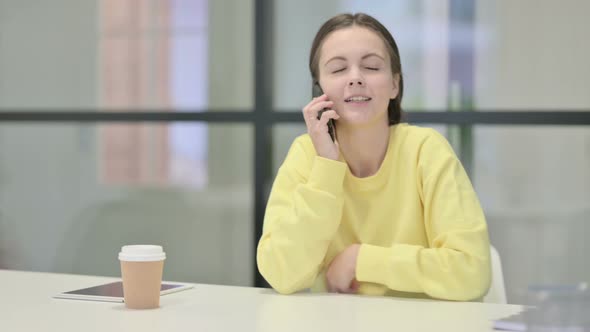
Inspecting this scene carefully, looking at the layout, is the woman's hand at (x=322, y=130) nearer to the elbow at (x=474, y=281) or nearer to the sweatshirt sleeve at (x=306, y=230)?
the sweatshirt sleeve at (x=306, y=230)

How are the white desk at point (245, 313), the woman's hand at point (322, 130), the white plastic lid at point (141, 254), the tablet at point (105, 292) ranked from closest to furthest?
the white desk at point (245, 313)
the white plastic lid at point (141, 254)
the tablet at point (105, 292)
the woman's hand at point (322, 130)

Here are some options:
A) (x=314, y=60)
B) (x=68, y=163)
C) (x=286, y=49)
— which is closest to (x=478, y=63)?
(x=286, y=49)

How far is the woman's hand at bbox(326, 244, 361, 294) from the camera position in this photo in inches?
65.7

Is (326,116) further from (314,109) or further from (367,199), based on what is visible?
(367,199)

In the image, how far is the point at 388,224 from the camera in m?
1.84

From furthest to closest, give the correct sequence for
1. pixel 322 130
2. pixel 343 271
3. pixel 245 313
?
pixel 322 130
pixel 343 271
pixel 245 313

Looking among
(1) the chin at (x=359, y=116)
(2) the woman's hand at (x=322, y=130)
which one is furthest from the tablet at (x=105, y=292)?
(1) the chin at (x=359, y=116)

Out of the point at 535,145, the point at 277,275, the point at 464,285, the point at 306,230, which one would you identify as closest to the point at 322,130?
the point at 306,230

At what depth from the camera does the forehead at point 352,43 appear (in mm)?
1812

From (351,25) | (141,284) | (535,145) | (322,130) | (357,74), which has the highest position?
(351,25)

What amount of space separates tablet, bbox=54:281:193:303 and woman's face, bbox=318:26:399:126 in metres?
0.56

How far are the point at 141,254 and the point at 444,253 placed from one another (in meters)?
0.64

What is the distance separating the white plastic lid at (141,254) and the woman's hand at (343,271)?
17.7 inches

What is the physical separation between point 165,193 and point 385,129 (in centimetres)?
175
